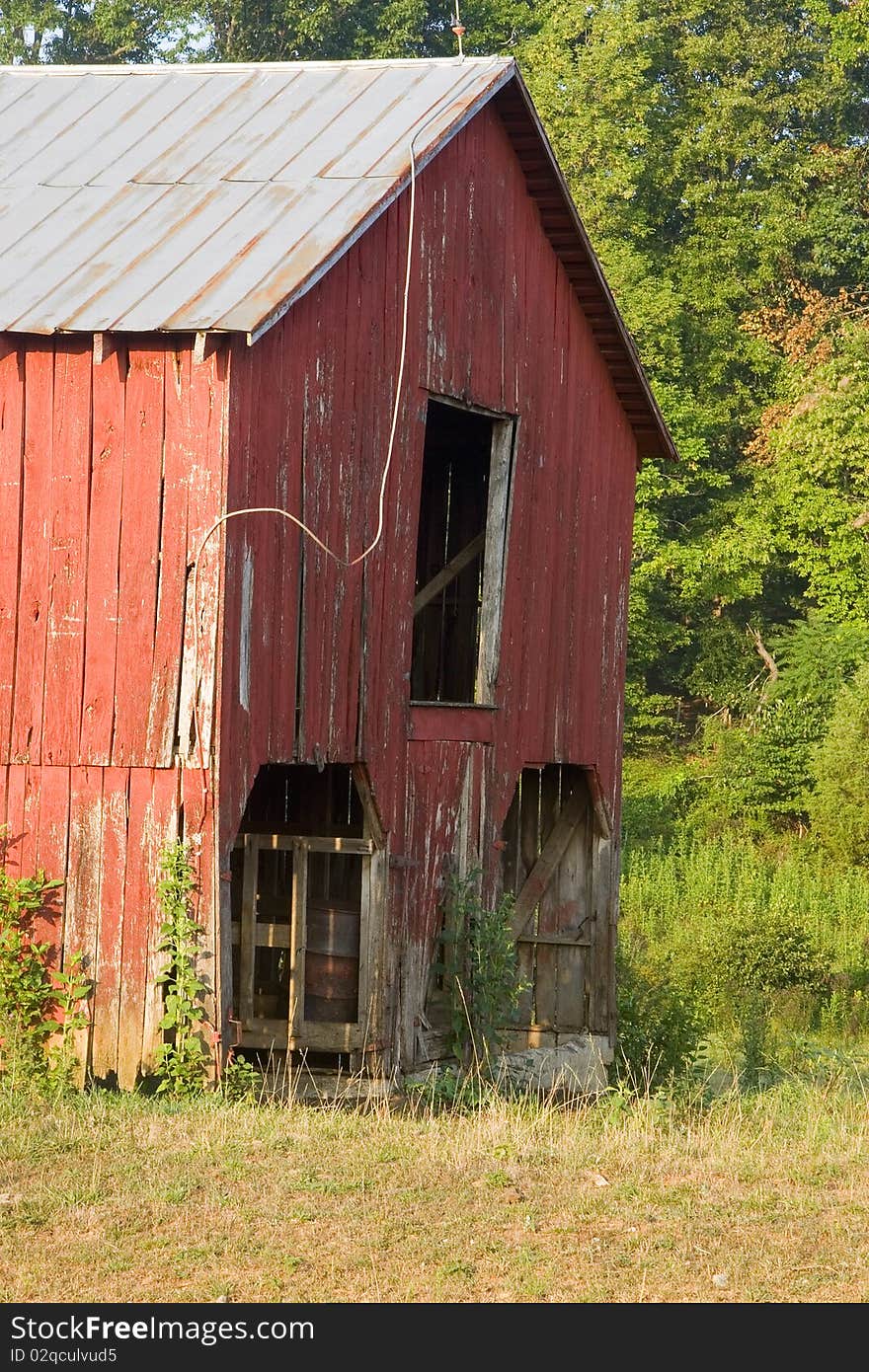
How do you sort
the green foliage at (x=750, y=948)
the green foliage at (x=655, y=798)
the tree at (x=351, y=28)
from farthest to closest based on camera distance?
the tree at (x=351, y=28) < the green foliage at (x=655, y=798) < the green foliage at (x=750, y=948)

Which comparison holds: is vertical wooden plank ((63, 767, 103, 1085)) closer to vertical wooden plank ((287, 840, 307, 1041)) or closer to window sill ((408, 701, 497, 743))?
vertical wooden plank ((287, 840, 307, 1041))

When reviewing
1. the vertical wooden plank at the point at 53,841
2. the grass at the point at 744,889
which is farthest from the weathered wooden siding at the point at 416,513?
the grass at the point at 744,889

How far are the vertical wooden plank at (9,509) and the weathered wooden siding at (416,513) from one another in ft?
4.64

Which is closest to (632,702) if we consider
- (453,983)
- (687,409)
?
(687,409)

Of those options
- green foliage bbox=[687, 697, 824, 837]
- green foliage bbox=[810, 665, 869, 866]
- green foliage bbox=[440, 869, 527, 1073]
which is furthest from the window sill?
green foliage bbox=[687, 697, 824, 837]

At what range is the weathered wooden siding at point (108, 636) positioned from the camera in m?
11.5

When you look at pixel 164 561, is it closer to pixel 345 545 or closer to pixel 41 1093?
pixel 345 545

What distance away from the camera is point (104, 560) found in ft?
38.5

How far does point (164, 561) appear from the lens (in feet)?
38.1

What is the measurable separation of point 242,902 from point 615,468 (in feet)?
17.1

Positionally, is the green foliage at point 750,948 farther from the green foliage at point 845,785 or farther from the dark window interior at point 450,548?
the dark window interior at point 450,548

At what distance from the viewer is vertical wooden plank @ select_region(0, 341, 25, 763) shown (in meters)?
11.9

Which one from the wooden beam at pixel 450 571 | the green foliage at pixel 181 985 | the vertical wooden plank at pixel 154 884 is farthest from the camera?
the wooden beam at pixel 450 571

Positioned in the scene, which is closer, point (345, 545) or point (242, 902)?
point (345, 545)
